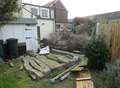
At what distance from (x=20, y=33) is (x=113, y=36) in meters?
8.46

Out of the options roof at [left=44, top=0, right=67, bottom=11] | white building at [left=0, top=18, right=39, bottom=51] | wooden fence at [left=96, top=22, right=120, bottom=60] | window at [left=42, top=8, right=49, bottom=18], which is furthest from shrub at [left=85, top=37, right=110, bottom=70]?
roof at [left=44, top=0, right=67, bottom=11]

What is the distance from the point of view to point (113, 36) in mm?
8227

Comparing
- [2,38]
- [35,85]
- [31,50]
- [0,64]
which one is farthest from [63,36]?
[35,85]

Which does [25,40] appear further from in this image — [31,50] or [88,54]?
[88,54]

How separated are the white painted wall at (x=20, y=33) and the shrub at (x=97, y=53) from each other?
7.50 m

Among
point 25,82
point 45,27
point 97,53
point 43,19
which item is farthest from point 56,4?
point 25,82

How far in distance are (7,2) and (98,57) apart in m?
5.24

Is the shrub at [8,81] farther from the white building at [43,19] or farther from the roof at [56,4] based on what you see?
the roof at [56,4]

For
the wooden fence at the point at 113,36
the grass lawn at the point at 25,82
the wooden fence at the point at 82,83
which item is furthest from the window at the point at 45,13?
Answer: the wooden fence at the point at 82,83

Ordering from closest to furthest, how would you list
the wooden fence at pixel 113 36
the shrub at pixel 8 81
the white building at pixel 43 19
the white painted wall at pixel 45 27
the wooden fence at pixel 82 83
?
the wooden fence at pixel 82 83 → the shrub at pixel 8 81 → the wooden fence at pixel 113 36 → the white building at pixel 43 19 → the white painted wall at pixel 45 27

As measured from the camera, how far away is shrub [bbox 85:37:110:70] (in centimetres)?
805

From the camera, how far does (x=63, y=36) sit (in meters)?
18.3

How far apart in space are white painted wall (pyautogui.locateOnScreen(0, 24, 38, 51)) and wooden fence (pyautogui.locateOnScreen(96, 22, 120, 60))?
25.6 ft

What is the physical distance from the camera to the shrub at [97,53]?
317 inches
